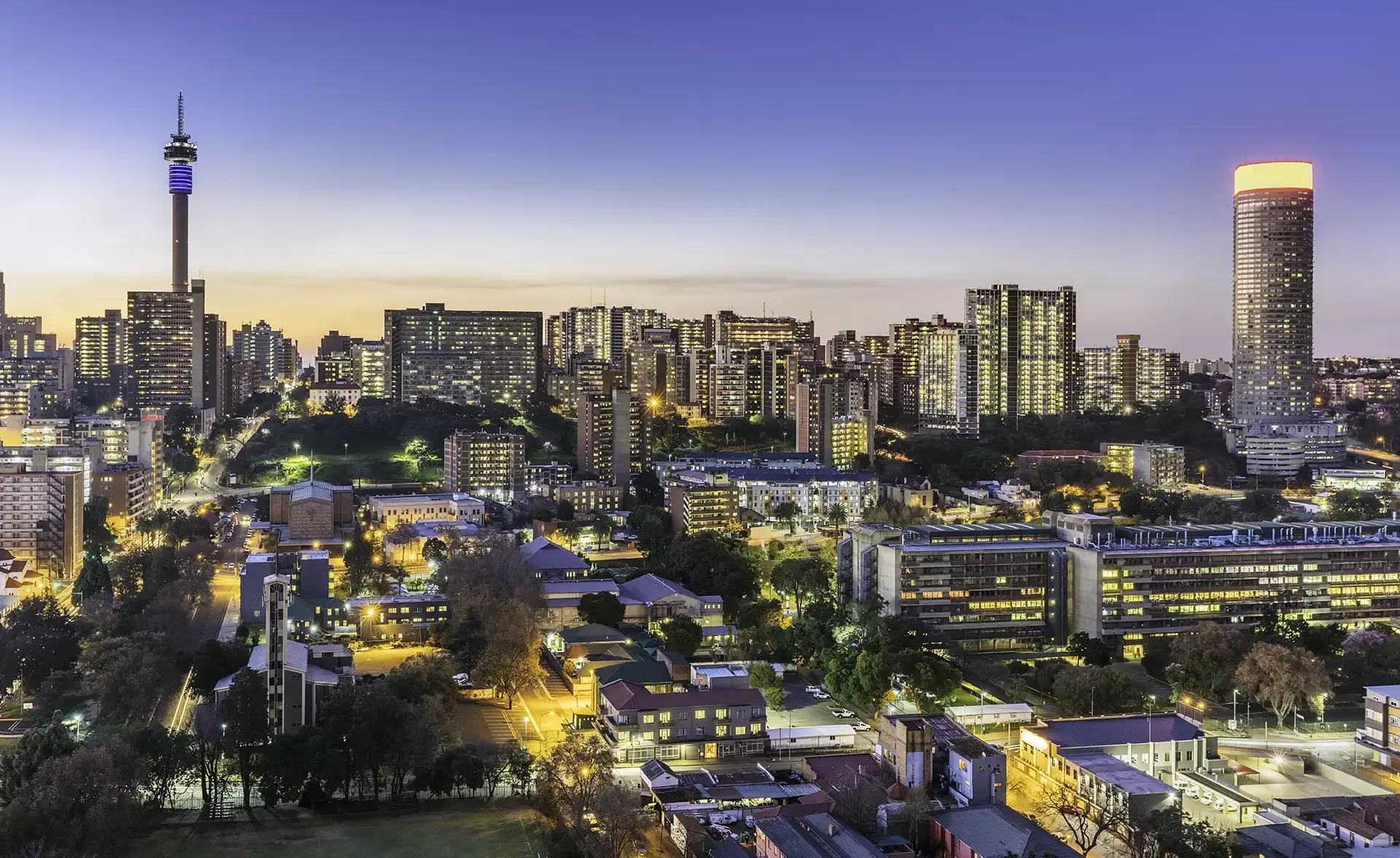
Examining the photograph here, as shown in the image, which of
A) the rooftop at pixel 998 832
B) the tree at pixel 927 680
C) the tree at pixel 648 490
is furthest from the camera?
the tree at pixel 648 490

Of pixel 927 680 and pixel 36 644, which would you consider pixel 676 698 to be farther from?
pixel 36 644

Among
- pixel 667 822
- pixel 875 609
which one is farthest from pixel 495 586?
pixel 667 822

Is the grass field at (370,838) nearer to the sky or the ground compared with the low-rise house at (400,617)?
nearer to the ground

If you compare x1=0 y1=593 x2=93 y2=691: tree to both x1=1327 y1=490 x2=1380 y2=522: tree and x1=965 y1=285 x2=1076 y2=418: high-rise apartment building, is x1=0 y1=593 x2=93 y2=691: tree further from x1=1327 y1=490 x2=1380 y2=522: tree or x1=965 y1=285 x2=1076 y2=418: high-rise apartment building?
x1=965 y1=285 x2=1076 y2=418: high-rise apartment building

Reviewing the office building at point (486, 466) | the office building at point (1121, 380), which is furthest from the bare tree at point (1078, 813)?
the office building at point (1121, 380)

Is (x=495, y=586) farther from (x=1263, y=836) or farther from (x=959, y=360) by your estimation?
(x=959, y=360)

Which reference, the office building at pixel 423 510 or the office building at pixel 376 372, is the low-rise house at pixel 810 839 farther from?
the office building at pixel 376 372
